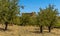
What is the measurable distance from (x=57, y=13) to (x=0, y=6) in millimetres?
14291

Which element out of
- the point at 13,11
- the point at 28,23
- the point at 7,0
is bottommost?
the point at 28,23

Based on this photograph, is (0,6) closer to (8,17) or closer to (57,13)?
(8,17)

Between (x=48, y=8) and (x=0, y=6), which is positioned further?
(x=48, y=8)

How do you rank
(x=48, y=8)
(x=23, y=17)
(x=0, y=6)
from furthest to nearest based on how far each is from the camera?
(x=23, y=17)
(x=48, y=8)
(x=0, y=6)

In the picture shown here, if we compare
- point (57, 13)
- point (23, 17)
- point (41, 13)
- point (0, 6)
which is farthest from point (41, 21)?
point (23, 17)

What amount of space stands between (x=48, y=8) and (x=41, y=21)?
4.43 metres

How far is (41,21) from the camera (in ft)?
128

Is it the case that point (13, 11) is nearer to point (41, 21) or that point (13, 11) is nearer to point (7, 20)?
point (7, 20)

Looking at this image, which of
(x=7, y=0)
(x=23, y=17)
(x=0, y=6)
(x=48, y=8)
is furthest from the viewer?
(x=23, y=17)

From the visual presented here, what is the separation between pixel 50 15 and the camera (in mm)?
40312

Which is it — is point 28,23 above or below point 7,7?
below

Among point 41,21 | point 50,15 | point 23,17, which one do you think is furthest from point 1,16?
point 23,17

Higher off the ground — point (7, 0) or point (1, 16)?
point (7, 0)

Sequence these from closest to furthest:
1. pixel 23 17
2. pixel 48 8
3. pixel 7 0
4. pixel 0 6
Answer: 1. pixel 0 6
2. pixel 7 0
3. pixel 48 8
4. pixel 23 17
